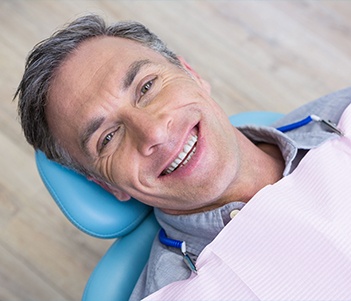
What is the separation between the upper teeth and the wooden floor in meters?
0.83

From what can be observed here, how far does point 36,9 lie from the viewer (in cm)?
214

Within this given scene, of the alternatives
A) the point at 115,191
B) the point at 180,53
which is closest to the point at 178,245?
the point at 115,191

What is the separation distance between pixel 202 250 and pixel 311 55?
1.19 m

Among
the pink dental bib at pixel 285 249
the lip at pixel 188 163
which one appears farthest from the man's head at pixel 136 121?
the pink dental bib at pixel 285 249

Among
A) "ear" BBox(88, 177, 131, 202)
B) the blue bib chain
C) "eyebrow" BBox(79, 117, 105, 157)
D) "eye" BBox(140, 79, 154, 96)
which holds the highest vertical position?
"eye" BBox(140, 79, 154, 96)

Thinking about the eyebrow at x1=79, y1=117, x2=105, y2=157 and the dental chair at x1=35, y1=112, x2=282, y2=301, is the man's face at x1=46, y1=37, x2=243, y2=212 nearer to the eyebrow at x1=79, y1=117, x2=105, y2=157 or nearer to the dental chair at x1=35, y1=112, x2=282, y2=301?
the eyebrow at x1=79, y1=117, x2=105, y2=157

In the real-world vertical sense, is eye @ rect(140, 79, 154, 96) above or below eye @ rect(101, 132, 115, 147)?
above

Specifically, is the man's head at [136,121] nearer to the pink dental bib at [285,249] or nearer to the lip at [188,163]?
the lip at [188,163]

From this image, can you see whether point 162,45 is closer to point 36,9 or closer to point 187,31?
point 187,31

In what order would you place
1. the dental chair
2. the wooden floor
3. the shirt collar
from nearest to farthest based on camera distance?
the shirt collar → the dental chair → the wooden floor

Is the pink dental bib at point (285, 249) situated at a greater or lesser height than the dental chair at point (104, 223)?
greater

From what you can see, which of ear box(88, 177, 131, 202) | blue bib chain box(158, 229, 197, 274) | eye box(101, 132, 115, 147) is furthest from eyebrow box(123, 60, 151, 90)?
blue bib chain box(158, 229, 197, 274)

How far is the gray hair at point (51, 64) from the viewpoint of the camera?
3.80 feet

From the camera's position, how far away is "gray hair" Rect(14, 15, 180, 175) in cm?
116
